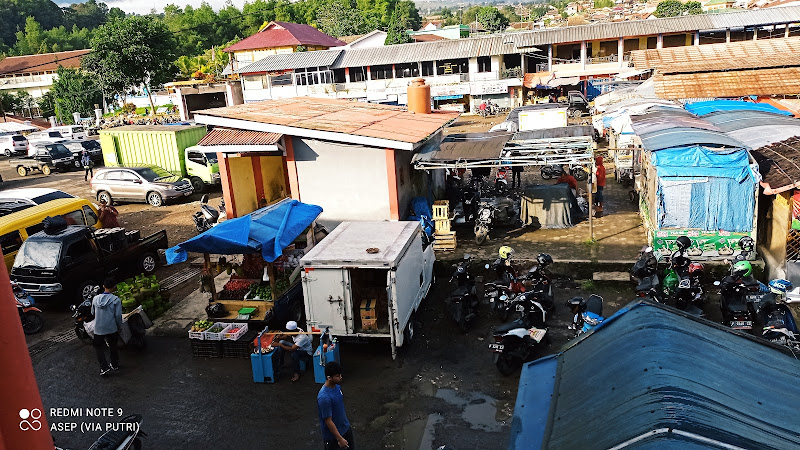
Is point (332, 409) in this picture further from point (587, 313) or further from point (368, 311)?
point (587, 313)

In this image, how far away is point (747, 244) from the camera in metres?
11.9

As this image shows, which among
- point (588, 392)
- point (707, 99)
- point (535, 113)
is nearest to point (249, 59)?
point (535, 113)

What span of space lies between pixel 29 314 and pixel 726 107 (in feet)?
72.9

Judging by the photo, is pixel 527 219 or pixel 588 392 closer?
pixel 588 392

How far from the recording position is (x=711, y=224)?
12266mm

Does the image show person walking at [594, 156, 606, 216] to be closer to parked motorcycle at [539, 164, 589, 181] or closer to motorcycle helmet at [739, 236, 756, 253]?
parked motorcycle at [539, 164, 589, 181]

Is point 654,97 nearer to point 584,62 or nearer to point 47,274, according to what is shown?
point 47,274

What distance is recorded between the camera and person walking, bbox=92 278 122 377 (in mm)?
9688

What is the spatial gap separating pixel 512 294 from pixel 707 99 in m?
17.4

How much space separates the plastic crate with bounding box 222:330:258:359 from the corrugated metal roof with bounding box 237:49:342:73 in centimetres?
4469

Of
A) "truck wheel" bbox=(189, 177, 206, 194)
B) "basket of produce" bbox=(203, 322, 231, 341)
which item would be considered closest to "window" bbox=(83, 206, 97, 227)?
"basket of produce" bbox=(203, 322, 231, 341)

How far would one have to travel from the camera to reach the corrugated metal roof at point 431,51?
4766 centimetres

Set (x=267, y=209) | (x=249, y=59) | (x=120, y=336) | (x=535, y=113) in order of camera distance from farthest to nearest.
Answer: (x=249, y=59), (x=535, y=113), (x=267, y=209), (x=120, y=336)

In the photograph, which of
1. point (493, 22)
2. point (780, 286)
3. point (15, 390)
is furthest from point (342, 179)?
point (493, 22)
